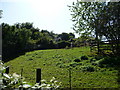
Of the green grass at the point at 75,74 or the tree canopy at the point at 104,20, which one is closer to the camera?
the green grass at the point at 75,74

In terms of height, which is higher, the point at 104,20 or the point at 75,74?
the point at 104,20

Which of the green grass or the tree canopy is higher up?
the tree canopy

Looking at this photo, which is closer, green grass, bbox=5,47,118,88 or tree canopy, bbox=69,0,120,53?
green grass, bbox=5,47,118,88

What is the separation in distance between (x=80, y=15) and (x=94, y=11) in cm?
240

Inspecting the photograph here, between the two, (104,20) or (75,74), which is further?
(104,20)

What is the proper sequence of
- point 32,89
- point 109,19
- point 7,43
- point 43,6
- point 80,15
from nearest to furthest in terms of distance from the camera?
point 32,89 < point 43,6 < point 109,19 < point 80,15 < point 7,43

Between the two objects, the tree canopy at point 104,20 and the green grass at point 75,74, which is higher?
the tree canopy at point 104,20

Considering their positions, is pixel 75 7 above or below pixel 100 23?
above

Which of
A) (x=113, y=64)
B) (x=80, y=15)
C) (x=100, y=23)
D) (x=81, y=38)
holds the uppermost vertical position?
(x=80, y=15)

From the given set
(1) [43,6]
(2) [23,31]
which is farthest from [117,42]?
(2) [23,31]

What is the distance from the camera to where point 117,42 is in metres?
14.8

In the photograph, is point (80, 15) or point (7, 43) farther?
point (7, 43)

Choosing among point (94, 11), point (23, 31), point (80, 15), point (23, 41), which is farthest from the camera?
point (23, 31)

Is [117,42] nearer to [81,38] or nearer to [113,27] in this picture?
[113,27]
